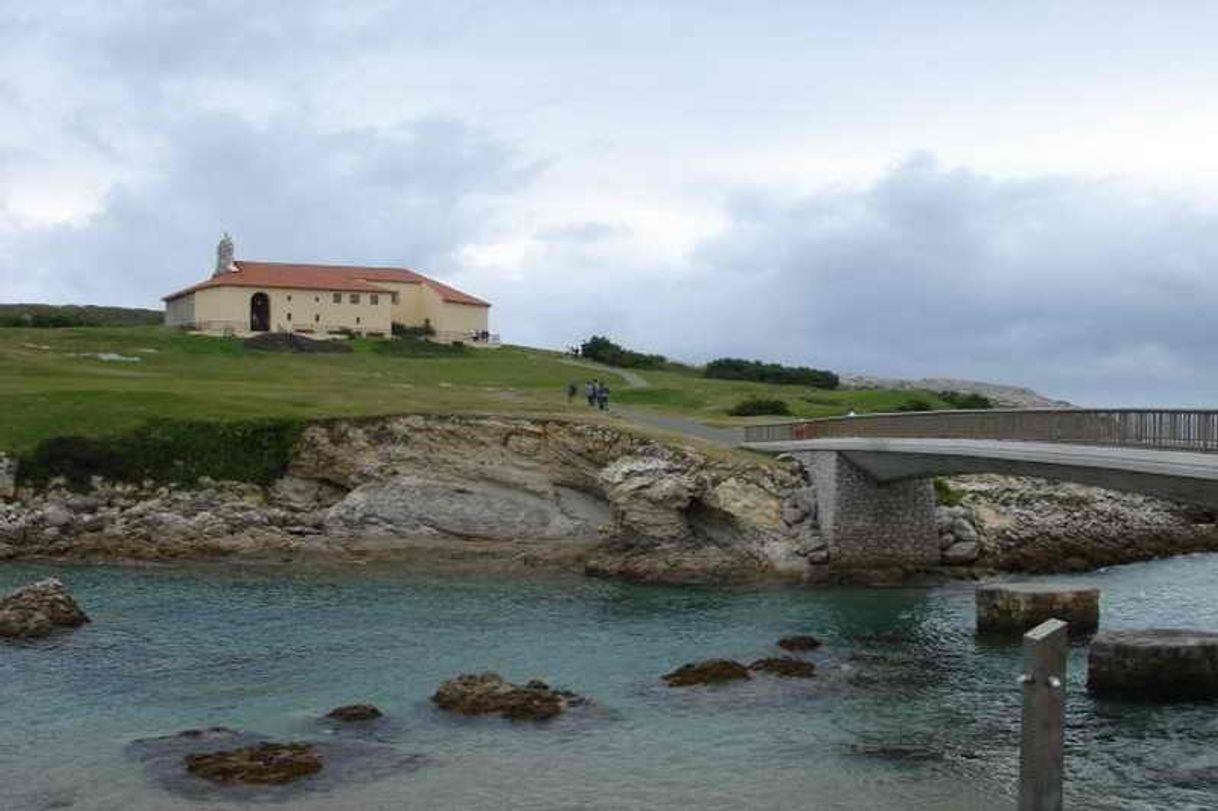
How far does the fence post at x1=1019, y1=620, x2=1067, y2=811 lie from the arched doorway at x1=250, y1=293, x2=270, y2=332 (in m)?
108

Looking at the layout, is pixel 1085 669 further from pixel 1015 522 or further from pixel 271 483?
pixel 271 483

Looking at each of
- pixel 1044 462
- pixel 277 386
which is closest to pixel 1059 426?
pixel 1044 462

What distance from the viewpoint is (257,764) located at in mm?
23750

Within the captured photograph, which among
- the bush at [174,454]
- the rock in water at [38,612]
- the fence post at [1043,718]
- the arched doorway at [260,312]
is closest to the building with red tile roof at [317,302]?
the arched doorway at [260,312]

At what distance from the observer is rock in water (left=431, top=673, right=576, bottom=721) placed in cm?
2825

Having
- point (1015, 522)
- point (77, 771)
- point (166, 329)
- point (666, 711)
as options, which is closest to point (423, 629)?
point (666, 711)

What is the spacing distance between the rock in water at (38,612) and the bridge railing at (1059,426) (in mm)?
28979

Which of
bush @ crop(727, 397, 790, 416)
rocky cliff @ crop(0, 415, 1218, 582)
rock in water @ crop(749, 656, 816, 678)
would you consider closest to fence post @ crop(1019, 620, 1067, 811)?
rock in water @ crop(749, 656, 816, 678)

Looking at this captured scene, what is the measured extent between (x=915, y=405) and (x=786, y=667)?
61751 millimetres

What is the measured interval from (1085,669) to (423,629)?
1916 centimetres

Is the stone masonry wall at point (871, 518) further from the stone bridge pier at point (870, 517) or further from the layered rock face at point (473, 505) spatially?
the layered rock face at point (473, 505)

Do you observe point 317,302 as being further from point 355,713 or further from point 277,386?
point 355,713

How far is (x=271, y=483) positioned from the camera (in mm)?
57906

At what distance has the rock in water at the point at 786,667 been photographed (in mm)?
32688
